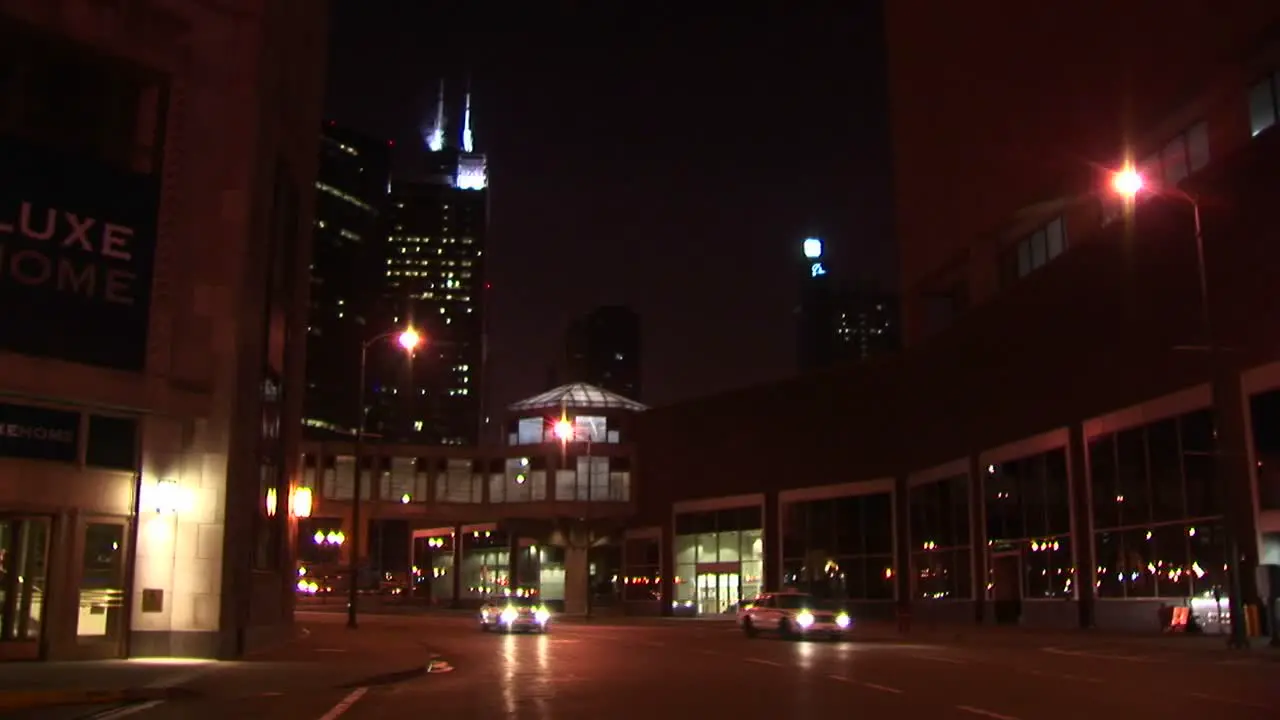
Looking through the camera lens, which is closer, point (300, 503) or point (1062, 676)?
point (1062, 676)

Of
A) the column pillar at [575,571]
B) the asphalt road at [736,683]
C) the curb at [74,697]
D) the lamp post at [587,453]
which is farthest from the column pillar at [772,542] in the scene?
the curb at [74,697]

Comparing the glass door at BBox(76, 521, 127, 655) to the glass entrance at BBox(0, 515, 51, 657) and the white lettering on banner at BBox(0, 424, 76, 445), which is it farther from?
the white lettering on banner at BBox(0, 424, 76, 445)

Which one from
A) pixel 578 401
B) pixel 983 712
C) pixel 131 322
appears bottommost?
pixel 983 712

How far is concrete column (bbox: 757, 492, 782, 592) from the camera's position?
65.2 meters

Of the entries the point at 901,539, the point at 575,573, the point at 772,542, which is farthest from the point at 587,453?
the point at 901,539

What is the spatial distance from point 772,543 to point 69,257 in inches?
1866

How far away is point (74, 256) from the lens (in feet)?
77.5

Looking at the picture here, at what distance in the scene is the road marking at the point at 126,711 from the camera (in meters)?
16.0

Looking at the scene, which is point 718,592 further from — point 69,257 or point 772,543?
point 69,257

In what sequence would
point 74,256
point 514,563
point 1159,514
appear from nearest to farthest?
1. point 74,256
2. point 1159,514
3. point 514,563

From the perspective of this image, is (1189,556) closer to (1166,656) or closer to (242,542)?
(1166,656)

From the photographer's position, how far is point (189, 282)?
25547 mm

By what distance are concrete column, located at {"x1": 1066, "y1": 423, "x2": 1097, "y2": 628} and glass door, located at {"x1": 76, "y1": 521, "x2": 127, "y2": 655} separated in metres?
31.4

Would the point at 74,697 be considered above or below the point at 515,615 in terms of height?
below
